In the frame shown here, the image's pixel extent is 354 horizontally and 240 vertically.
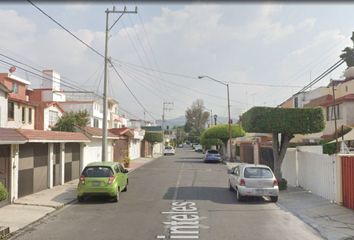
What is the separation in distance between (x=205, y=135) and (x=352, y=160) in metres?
48.1

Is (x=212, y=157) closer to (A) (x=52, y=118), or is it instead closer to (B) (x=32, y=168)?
(A) (x=52, y=118)

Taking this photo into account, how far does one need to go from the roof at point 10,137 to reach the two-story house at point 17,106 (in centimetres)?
1750

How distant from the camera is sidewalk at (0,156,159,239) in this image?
13453 mm

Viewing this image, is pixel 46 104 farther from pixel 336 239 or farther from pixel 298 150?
pixel 336 239

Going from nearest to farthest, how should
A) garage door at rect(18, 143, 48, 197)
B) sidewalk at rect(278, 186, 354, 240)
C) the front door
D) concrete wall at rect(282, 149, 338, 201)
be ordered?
sidewalk at rect(278, 186, 354, 240)
the front door
concrete wall at rect(282, 149, 338, 201)
garage door at rect(18, 143, 48, 197)

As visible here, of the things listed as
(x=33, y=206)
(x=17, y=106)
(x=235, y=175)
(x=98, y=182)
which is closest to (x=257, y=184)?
(x=235, y=175)

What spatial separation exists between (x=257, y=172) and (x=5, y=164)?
9513 millimetres

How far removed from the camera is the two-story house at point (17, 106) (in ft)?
117

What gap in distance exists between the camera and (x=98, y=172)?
722 inches

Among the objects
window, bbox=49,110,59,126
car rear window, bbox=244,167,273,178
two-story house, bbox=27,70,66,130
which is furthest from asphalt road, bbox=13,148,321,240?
window, bbox=49,110,59,126

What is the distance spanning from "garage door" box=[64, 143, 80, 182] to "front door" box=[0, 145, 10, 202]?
895 centimetres

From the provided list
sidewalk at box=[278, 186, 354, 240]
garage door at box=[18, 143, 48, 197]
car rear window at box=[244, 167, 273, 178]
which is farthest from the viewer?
garage door at box=[18, 143, 48, 197]

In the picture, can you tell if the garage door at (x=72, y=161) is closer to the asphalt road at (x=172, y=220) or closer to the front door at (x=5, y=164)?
the asphalt road at (x=172, y=220)

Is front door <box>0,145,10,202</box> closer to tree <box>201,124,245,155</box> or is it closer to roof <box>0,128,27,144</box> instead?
roof <box>0,128,27,144</box>
